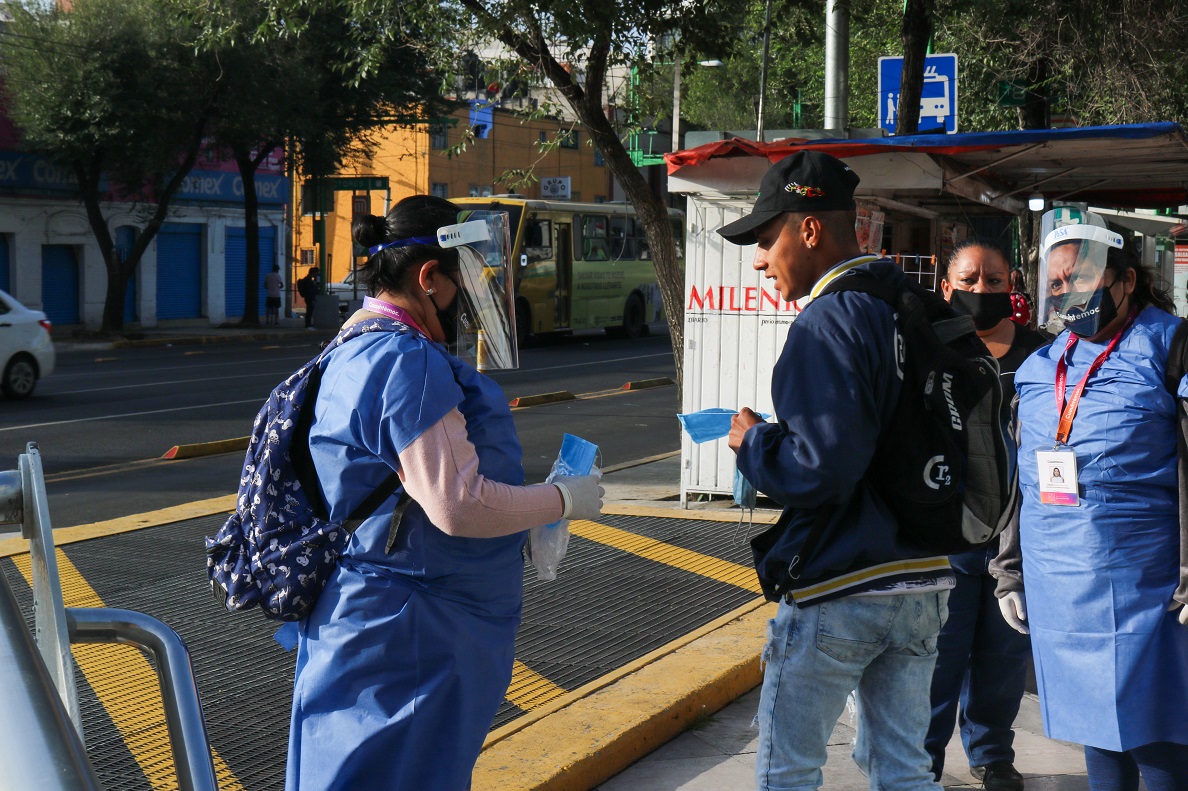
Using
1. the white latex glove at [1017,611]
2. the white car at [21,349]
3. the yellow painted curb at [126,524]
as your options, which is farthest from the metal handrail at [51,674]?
the white car at [21,349]

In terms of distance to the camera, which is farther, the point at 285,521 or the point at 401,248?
the point at 401,248

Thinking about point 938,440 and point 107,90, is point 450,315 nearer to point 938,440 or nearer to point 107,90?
point 938,440

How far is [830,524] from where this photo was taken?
271cm

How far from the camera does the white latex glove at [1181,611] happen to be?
10.2 ft

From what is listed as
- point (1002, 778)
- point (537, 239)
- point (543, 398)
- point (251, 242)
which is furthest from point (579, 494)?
point (251, 242)

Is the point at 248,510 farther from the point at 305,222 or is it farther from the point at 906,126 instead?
the point at 305,222

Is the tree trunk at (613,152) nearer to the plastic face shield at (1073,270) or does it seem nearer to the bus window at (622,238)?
the plastic face shield at (1073,270)

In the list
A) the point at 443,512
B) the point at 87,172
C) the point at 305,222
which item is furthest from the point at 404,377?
the point at 305,222

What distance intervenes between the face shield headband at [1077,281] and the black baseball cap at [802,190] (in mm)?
862

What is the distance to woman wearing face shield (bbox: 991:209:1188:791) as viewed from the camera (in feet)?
10.5

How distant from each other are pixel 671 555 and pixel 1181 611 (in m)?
4.02

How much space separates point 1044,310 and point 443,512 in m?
1.87

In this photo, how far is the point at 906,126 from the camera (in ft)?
36.3

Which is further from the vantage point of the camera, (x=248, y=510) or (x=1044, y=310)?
(x=1044, y=310)
